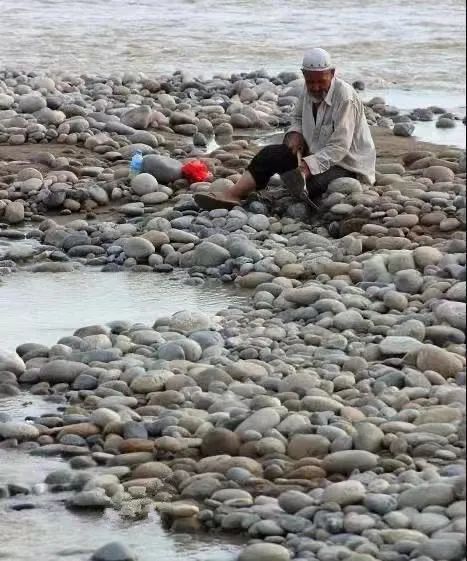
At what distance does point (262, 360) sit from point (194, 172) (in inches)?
157

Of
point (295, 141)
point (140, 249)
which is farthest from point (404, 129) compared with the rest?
point (140, 249)

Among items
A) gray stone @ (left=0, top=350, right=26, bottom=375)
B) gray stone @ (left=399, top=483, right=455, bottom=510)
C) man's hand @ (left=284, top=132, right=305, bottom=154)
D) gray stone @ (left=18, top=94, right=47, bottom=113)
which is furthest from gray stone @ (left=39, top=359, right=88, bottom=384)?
gray stone @ (left=18, top=94, right=47, bottom=113)

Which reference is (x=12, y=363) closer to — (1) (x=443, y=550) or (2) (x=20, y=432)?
(2) (x=20, y=432)

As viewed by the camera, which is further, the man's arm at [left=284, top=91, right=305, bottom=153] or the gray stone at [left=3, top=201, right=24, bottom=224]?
the gray stone at [left=3, top=201, right=24, bottom=224]

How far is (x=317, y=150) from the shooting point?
9727mm

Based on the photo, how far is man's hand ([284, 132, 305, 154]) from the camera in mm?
9672

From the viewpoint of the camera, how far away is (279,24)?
2105 cm

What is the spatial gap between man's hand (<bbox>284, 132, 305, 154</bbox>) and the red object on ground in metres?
1.08

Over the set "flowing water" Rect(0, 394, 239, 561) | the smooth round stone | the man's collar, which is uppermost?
the man's collar

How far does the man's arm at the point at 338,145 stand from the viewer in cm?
954

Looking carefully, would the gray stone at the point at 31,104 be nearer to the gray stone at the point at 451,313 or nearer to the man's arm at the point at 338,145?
the man's arm at the point at 338,145

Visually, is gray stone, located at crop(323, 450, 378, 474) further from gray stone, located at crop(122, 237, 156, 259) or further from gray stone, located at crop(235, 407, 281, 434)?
gray stone, located at crop(122, 237, 156, 259)

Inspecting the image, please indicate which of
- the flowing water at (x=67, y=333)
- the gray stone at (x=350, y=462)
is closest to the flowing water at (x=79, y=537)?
the flowing water at (x=67, y=333)

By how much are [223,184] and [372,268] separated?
2.23m
